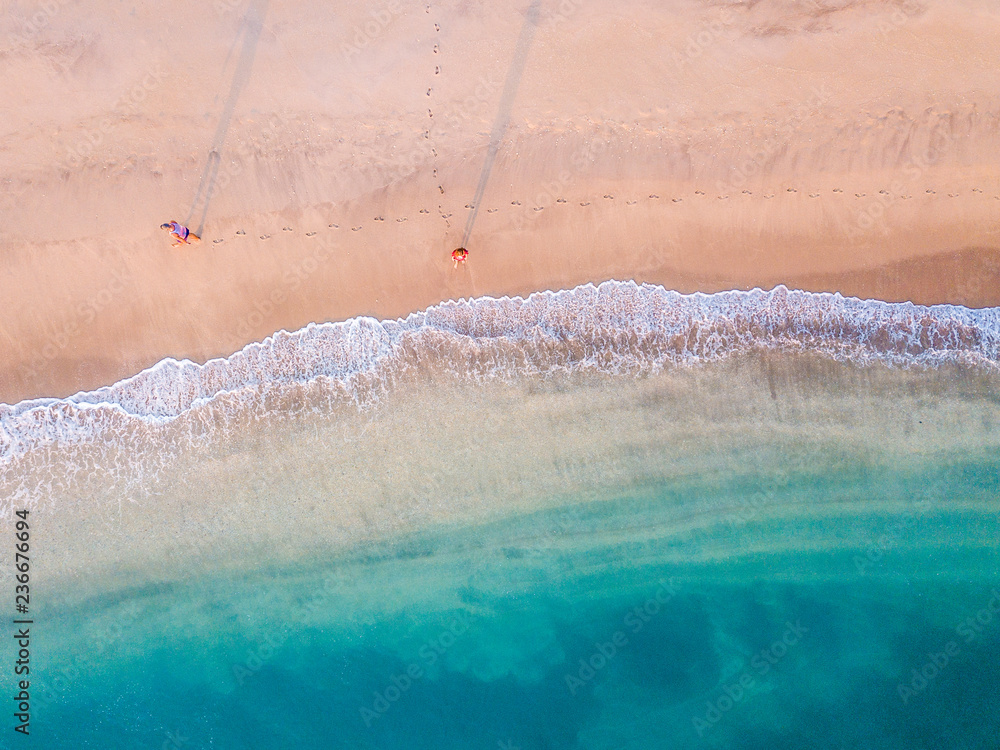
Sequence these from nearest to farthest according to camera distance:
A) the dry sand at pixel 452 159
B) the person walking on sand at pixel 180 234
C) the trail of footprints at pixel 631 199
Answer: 1. the person walking on sand at pixel 180 234
2. the dry sand at pixel 452 159
3. the trail of footprints at pixel 631 199

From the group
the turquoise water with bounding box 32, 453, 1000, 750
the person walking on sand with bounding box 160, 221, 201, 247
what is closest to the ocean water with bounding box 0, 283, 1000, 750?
the turquoise water with bounding box 32, 453, 1000, 750

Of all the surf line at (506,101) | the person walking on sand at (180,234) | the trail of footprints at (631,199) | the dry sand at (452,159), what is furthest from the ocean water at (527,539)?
the person walking on sand at (180,234)

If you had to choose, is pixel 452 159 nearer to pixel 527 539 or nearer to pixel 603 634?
pixel 527 539

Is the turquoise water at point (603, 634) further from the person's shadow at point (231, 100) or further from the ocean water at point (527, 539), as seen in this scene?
the person's shadow at point (231, 100)

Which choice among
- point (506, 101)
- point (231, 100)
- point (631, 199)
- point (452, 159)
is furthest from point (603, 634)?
point (231, 100)

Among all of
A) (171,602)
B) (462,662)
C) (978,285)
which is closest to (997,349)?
(978,285)

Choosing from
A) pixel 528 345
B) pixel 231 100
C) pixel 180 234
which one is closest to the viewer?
pixel 180 234
